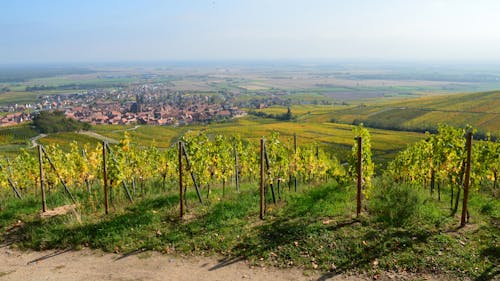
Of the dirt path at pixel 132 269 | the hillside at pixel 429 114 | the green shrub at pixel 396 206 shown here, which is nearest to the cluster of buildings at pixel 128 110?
the hillside at pixel 429 114

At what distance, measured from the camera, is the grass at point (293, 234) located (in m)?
7.23

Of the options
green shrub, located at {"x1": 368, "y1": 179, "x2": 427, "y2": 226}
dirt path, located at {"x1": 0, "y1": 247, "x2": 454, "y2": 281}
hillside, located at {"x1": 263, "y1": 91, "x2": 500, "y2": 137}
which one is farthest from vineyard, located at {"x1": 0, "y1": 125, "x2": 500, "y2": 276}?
hillside, located at {"x1": 263, "y1": 91, "x2": 500, "y2": 137}

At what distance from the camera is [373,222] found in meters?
8.69

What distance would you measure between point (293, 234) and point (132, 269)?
3.69 meters

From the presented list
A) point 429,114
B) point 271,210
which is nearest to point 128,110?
point 429,114

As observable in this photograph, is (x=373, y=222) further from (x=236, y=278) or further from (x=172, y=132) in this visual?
(x=172, y=132)

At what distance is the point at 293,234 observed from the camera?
8.39 meters

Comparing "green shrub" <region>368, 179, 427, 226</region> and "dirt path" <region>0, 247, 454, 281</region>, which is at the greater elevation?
"green shrub" <region>368, 179, 427, 226</region>

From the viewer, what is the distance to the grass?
7.23m

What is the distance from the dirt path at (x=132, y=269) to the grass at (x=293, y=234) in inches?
10.7

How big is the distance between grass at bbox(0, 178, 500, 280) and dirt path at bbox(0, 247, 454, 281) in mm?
271

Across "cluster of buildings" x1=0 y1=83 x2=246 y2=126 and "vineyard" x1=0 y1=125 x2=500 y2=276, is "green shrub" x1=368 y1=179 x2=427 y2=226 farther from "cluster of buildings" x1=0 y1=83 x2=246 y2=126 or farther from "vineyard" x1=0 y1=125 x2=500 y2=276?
"cluster of buildings" x1=0 y1=83 x2=246 y2=126

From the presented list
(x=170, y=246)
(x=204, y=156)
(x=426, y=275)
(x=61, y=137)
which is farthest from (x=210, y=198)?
(x=61, y=137)

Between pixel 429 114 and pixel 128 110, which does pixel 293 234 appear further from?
pixel 128 110
